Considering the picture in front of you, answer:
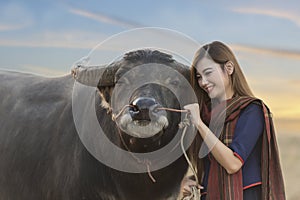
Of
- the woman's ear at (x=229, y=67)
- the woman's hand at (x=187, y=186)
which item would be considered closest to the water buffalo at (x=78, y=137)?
the woman's hand at (x=187, y=186)

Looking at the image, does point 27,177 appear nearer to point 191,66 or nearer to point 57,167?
point 57,167

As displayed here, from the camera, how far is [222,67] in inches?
212

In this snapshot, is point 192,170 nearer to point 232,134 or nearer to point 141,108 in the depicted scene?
point 232,134

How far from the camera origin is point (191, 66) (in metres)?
5.56

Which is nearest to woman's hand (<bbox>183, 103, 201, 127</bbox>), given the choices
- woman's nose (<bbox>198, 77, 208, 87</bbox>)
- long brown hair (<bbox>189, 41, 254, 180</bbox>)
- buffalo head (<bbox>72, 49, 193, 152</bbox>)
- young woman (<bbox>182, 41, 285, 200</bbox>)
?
young woman (<bbox>182, 41, 285, 200</bbox>)

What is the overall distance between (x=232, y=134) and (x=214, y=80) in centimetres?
48

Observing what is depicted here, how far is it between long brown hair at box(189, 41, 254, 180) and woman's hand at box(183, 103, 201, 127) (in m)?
0.50

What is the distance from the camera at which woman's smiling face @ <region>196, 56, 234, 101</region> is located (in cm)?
534

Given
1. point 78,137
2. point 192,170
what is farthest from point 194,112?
point 78,137

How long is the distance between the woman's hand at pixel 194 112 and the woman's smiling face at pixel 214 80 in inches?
12.9

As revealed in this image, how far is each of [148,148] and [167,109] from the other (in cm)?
42

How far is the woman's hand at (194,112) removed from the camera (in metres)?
5.02

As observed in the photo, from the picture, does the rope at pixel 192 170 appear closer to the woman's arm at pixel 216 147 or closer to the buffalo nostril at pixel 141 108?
the woman's arm at pixel 216 147

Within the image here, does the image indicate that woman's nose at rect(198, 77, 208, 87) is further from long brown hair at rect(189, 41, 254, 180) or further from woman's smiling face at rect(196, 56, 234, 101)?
long brown hair at rect(189, 41, 254, 180)
